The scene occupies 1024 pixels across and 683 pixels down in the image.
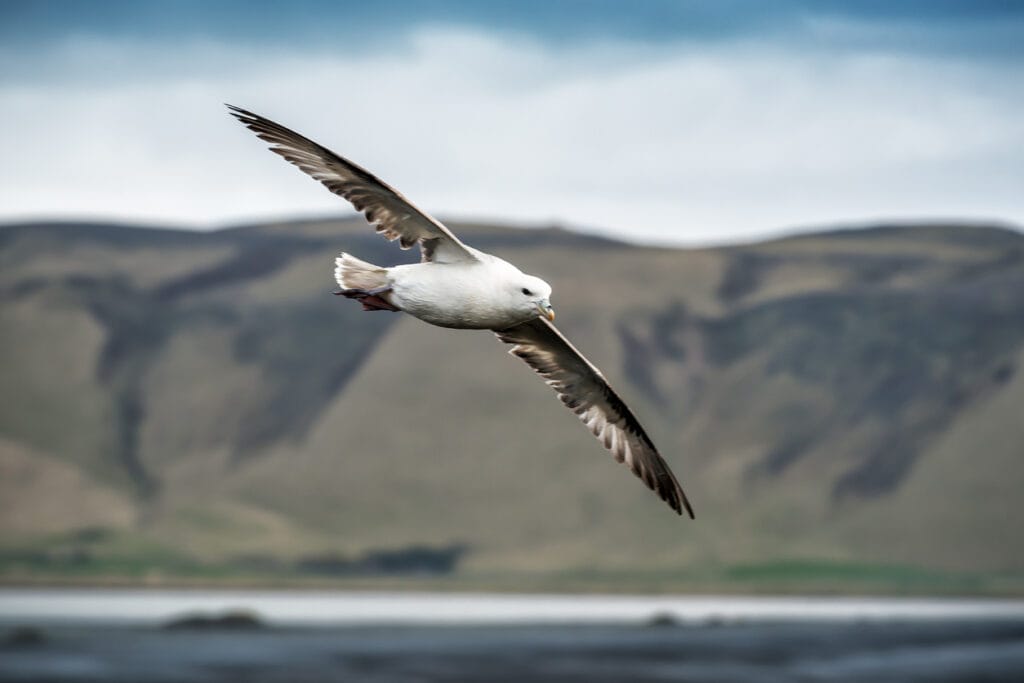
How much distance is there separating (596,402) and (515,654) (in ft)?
144

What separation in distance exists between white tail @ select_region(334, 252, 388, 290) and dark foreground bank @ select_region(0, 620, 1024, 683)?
37.7 metres

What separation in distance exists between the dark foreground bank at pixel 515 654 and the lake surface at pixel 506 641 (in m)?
0.09

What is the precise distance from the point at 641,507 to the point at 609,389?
314ft

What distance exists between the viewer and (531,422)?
12438 centimetres

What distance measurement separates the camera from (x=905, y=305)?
136 m

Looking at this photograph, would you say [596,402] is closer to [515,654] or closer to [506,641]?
[515,654]

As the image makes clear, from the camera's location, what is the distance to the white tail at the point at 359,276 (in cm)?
1875

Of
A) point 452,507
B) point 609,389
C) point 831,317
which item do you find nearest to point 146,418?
point 452,507

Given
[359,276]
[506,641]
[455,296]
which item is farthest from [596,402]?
[506,641]

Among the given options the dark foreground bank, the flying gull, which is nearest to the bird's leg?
the flying gull

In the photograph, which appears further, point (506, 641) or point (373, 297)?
point (506, 641)

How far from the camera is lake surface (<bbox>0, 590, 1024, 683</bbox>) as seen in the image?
58406 mm

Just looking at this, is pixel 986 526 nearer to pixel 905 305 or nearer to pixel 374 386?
pixel 905 305

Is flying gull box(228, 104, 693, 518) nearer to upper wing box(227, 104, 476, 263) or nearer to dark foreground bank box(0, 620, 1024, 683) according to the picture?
upper wing box(227, 104, 476, 263)
